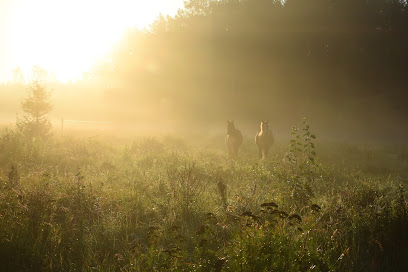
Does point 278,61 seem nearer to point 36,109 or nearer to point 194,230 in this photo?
point 36,109

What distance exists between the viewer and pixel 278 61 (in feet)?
100

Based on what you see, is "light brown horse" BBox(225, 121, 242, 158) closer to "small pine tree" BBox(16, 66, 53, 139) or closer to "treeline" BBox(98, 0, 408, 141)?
"small pine tree" BBox(16, 66, 53, 139)

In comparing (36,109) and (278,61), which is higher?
(278,61)

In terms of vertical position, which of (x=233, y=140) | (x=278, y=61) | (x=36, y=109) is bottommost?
(x=233, y=140)

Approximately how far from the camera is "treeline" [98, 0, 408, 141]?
27844 mm

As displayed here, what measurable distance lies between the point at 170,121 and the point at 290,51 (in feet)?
53.1

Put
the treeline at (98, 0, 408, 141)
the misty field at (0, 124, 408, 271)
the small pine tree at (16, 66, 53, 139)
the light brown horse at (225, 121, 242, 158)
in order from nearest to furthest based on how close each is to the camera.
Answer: the misty field at (0, 124, 408, 271) < the light brown horse at (225, 121, 242, 158) < the small pine tree at (16, 66, 53, 139) < the treeline at (98, 0, 408, 141)

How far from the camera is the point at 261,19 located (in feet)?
102

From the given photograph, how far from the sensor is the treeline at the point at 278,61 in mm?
27844

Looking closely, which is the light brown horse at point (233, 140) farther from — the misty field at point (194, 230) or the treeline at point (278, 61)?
the treeline at point (278, 61)

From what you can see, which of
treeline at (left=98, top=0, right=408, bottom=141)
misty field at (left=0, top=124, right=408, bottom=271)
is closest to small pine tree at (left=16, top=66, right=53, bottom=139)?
misty field at (left=0, top=124, right=408, bottom=271)

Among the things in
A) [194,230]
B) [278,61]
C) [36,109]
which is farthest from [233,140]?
[278,61]

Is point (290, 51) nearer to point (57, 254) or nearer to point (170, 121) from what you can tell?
point (170, 121)

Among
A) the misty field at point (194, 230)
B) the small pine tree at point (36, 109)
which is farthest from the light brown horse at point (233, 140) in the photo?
the small pine tree at point (36, 109)
